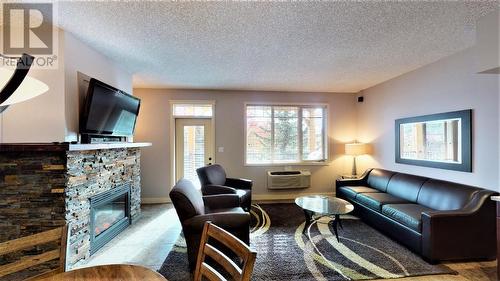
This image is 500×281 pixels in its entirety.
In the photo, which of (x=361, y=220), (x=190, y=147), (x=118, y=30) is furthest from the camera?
(x=190, y=147)

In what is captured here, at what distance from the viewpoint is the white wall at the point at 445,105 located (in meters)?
2.91

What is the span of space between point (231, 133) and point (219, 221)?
3079 millimetres

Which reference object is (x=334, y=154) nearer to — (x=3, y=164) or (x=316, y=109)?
(x=316, y=109)

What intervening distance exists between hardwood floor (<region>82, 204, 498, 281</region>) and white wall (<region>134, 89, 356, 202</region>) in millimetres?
1179


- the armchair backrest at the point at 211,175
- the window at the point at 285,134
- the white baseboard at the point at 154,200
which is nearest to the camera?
the armchair backrest at the point at 211,175

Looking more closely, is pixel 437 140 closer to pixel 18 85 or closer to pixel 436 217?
pixel 436 217

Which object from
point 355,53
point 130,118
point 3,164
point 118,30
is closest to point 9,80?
point 118,30

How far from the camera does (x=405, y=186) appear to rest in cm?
384

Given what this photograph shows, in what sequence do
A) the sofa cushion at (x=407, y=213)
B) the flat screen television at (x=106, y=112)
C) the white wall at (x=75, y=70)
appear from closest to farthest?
the white wall at (x=75, y=70) < the flat screen television at (x=106, y=112) < the sofa cushion at (x=407, y=213)

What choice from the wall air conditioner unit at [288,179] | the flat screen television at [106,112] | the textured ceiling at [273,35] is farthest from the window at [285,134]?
the flat screen television at [106,112]

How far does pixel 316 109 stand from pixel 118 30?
14.4 feet

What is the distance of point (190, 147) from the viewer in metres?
5.36

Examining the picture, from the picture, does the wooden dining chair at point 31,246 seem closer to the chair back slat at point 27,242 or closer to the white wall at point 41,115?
the chair back slat at point 27,242

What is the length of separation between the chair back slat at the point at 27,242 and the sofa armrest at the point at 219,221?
49.0 inches
